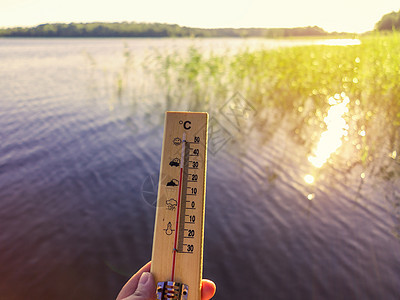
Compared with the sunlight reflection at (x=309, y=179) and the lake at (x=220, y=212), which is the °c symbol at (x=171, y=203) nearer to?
the lake at (x=220, y=212)

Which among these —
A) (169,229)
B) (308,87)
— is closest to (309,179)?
(169,229)

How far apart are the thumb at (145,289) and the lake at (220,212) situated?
553mm

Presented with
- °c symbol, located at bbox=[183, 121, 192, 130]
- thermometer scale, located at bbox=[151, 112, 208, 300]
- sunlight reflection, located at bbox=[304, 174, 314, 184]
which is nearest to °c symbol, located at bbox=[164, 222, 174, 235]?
thermometer scale, located at bbox=[151, 112, 208, 300]

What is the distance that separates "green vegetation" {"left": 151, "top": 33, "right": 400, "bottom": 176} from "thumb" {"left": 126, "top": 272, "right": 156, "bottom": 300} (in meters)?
6.81

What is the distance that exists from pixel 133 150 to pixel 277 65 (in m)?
9.57

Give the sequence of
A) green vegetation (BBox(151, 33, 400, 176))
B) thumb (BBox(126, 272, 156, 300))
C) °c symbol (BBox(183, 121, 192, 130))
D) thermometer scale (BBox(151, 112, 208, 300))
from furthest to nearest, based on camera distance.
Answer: green vegetation (BBox(151, 33, 400, 176)) < °c symbol (BBox(183, 121, 192, 130)) < thermometer scale (BBox(151, 112, 208, 300)) < thumb (BBox(126, 272, 156, 300))

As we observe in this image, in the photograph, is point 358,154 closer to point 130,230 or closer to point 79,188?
point 130,230

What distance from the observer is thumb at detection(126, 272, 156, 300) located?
5.61ft

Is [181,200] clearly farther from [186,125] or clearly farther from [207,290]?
[207,290]

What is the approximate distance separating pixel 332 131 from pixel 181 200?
340 inches

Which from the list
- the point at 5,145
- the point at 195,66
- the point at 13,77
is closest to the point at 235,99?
the point at 195,66

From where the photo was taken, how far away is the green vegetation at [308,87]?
9070 mm

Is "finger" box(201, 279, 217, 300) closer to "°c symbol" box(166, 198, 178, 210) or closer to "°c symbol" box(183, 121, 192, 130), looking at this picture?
"°c symbol" box(166, 198, 178, 210)

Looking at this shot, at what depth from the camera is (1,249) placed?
15.9 ft
